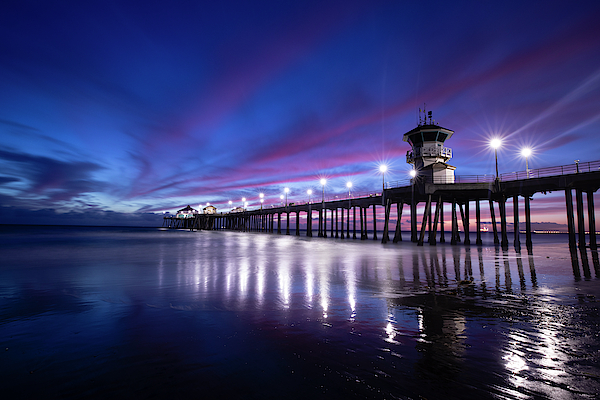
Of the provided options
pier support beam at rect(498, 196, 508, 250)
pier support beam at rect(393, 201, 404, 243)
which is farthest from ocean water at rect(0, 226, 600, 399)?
pier support beam at rect(393, 201, 404, 243)

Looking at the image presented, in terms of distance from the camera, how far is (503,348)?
416 centimetres

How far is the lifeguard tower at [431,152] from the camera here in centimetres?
3419

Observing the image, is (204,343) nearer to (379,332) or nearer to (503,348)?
(379,332)

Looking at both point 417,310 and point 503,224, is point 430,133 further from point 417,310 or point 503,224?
point 417,310

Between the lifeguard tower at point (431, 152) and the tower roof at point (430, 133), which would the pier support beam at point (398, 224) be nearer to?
the lifeguard tower at point (431, 152)

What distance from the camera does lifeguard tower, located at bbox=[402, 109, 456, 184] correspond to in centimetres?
3419

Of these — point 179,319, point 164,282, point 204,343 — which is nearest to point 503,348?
point 204,343

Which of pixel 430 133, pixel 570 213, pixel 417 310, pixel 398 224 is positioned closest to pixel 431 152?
pixel 430 133

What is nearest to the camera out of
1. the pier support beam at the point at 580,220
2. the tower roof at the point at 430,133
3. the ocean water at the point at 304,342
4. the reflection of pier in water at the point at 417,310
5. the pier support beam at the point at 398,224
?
the ocean water at the point at 304,342

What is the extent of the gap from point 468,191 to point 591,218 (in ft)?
32.5

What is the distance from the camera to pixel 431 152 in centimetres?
3584

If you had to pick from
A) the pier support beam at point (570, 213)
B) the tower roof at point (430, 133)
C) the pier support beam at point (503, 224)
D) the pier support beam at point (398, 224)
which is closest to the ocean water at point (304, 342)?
the pier support beam at point (570, 213)

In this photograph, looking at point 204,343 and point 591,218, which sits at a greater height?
point 591,218

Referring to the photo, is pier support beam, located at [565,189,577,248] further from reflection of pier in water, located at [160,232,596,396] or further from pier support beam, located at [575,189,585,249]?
reflection of pier in water, located at [160,232,596,396]
